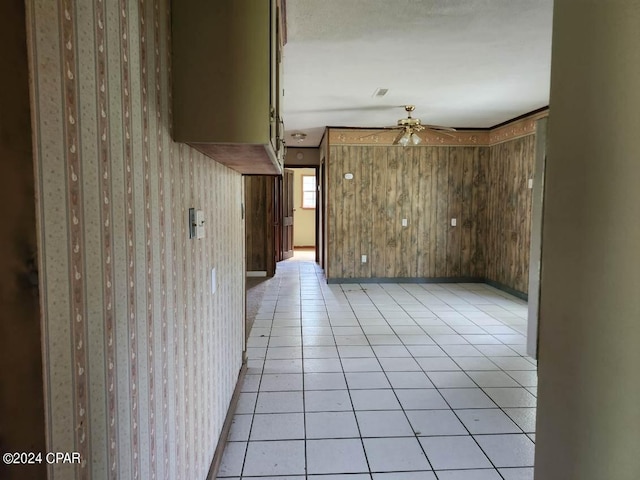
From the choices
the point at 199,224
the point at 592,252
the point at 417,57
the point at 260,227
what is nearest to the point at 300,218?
the point at 260,227

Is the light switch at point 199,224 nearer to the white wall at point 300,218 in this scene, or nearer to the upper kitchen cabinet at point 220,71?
the upper kitchen cabinet at point 220,71

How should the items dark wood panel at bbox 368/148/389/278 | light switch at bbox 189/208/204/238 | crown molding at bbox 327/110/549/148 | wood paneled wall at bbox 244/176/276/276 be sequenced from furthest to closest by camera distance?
wood paneled wall at bbox 244/176/276/276 → dark wood panel at bbox 368/148/389/278 → crown molding at bbox 327/110/549/148 → light switch at bbox 189/208/204/238

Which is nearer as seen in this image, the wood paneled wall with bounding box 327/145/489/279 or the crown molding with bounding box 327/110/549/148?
the crown molding with bounding box 327/110/549/148

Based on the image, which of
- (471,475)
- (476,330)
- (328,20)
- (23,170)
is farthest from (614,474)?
(476,330)

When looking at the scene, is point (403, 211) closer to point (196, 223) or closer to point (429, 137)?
point (429, 137)

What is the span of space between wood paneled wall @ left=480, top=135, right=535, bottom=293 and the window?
6027 mm

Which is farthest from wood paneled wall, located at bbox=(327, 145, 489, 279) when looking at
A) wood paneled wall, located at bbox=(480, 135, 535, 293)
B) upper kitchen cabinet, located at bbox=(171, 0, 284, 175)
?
upper kitchen cabinet, located at bbox=(171, 0, 284, 175)

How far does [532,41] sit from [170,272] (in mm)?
3096

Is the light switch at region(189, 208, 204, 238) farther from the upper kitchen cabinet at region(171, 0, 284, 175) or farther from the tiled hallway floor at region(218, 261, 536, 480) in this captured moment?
the tiled hallway floor at region(218, 261, 536, 480)

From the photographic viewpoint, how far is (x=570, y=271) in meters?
1.01

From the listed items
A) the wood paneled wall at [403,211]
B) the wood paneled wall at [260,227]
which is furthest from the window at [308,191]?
the wood paneled wall at [403,211]

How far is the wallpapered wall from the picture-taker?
0.58 meters

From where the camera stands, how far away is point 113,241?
78 centimetres

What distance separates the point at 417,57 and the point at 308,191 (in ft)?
27.6
